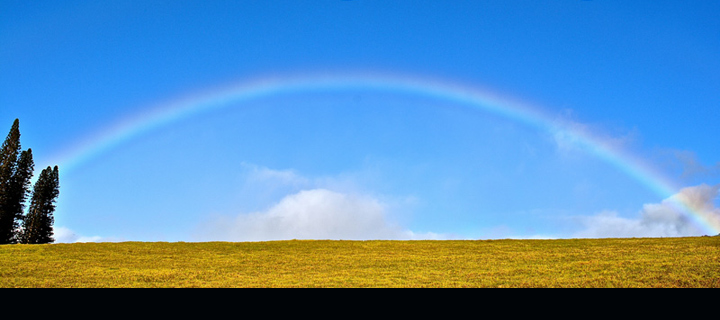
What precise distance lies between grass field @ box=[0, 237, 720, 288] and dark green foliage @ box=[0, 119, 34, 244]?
79.7ft

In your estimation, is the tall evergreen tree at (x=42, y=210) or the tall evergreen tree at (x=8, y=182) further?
the tall evergreen tree at (x=42, y=210)

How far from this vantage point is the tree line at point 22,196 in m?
60.7

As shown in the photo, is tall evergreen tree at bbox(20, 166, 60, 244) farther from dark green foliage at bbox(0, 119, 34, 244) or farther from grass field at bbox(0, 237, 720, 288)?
grass field at bbox(0, 237, 720, 288)

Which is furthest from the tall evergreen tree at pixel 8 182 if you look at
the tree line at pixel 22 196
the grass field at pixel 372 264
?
the grass field at pixel 372 264

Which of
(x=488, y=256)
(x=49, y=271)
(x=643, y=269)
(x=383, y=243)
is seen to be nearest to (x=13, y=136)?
(x=49, y=271)

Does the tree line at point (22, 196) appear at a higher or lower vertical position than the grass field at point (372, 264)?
higher

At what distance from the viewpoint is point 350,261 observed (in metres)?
32.1

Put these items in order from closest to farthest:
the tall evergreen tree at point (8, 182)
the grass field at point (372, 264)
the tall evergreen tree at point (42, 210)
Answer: the grass field at point (372, 264) < the tall evergreen tree at point (8, 182) < the tall evergreen tree at point (42, 210)

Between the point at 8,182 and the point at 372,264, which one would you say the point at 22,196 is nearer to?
the point at 8,182

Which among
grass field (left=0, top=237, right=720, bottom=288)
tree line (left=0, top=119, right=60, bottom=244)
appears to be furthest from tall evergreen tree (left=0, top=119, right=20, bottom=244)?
grass field (left=0, top=237, right=720, bottom=288)

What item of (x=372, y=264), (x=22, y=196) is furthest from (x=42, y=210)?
(x=372, y=264)

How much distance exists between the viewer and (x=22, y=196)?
6338 centimetres

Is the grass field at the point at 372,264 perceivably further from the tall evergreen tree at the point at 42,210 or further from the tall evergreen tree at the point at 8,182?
the tall evergreen tree at the point at 42,210
